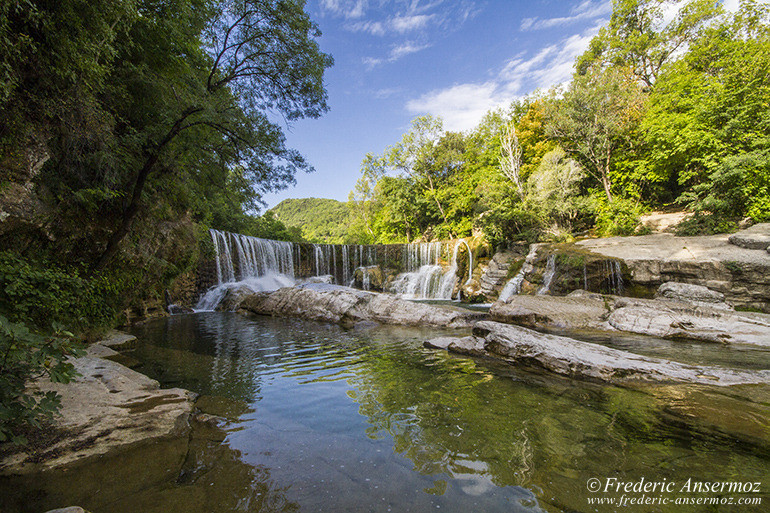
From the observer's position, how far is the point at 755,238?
10109 millimetres

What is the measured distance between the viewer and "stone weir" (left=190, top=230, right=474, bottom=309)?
17516mm

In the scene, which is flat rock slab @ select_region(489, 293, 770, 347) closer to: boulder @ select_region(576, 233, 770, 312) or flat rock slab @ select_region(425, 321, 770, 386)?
boulder @ select_region(576, 233, 770, 312)

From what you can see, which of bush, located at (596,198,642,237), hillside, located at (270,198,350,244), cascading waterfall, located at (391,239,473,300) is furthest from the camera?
hillside, located at (270,198,350,244)

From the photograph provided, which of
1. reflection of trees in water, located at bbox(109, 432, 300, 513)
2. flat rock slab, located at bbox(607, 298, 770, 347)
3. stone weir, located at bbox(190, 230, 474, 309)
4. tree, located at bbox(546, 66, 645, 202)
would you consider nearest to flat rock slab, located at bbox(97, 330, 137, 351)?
reflection of trees in water, located at bbox(109, 432, 300, 513)

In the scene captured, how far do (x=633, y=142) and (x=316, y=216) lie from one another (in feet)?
188

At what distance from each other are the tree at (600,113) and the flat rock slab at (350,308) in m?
15.7

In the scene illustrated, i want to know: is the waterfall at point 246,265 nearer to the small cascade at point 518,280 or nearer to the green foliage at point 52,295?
the green foliage at point 52,295

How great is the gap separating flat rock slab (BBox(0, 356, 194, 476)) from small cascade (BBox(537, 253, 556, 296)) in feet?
43.8

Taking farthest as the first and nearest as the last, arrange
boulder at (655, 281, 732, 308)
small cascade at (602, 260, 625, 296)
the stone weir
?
the stone weir < small cascade at (602, 260, 625, 296) < boulder at (655, 281, 732, 308)

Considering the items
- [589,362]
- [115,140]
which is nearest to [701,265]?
[589,362]

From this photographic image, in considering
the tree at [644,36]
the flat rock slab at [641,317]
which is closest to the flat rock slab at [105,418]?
the flat rock slab at [641,317]

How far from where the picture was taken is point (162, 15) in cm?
651

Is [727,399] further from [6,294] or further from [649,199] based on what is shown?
[649,199]

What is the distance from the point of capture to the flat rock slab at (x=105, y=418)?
2.25 metres
